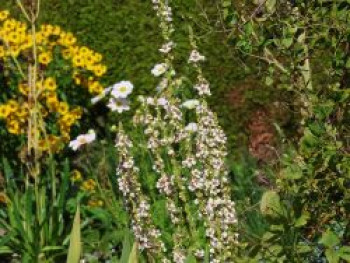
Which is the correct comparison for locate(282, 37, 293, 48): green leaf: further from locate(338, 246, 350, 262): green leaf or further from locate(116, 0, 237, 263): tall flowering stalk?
locate(116, 0, 237, 263): tall flowering stalk

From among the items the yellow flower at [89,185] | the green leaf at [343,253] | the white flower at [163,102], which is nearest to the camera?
the green leaf at [343,253]

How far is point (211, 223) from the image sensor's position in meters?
3.84

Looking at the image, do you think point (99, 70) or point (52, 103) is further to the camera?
point (99, 70)

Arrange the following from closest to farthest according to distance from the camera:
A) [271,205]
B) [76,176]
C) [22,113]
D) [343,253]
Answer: [343,253]
[271,205]
[22,113]
[76,176]

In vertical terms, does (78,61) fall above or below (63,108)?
above

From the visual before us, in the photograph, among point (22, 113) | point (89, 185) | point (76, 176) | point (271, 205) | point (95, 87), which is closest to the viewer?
point (271, 205)

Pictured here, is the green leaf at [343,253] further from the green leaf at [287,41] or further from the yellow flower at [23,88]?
the yellow flower at [23,88]

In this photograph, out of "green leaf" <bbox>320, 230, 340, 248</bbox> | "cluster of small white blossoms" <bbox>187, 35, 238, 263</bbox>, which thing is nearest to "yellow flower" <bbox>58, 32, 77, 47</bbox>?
"cluster of small white blossoms" <bbox>187, 35, 238, 263</bbox>


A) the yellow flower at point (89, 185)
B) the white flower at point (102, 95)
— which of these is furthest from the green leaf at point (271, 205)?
the yellow flower at point (89, 185)

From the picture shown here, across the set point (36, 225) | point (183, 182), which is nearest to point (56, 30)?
point (36, 225)

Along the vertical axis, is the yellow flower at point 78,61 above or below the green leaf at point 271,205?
above

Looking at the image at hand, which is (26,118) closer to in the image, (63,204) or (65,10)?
(63,204)

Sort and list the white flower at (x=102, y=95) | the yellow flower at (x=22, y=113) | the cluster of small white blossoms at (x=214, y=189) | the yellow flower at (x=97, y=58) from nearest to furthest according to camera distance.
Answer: the cluster of small white blossoms at (x=214, y=189) < the white flower at (x=102, y=95) < the yellow flower at (x=22, y=113) < the yellow flower at (x=97, y=58)

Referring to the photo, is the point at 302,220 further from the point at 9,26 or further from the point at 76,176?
the point at 9,26
